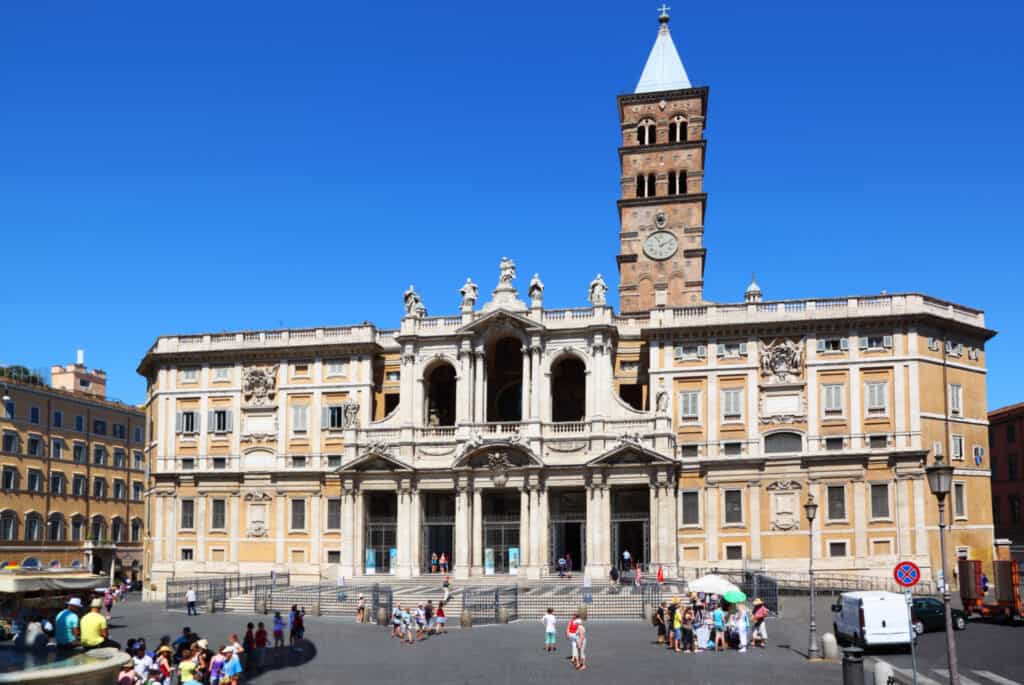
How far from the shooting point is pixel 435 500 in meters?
63.8

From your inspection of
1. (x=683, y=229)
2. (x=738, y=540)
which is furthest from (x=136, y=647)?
(x=683, y=229)

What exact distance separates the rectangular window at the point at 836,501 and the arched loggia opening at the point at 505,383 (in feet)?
62.0

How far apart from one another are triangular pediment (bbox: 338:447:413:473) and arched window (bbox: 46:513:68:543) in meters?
32.6

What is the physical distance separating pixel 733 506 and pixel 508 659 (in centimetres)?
2854

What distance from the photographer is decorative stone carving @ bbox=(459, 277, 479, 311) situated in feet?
210

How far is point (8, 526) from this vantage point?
78188 mm

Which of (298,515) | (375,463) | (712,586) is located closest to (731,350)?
(375,463)

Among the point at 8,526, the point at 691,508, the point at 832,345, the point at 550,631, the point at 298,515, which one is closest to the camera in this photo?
the point at 550,631

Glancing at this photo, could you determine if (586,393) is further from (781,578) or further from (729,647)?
(729,647)

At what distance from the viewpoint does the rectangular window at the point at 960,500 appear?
58094 millimetres

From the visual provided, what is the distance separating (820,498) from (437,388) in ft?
79.0

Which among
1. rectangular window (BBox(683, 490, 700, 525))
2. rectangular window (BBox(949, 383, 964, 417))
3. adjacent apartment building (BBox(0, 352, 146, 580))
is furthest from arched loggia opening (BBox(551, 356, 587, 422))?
adjacent apartment building (BBox(0, 352, 146, 580))

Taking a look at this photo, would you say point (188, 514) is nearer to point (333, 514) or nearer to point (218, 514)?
point (218, 514)

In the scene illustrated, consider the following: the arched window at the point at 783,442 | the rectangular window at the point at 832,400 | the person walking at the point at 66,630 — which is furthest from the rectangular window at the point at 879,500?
the person walking at the point at 66,630
